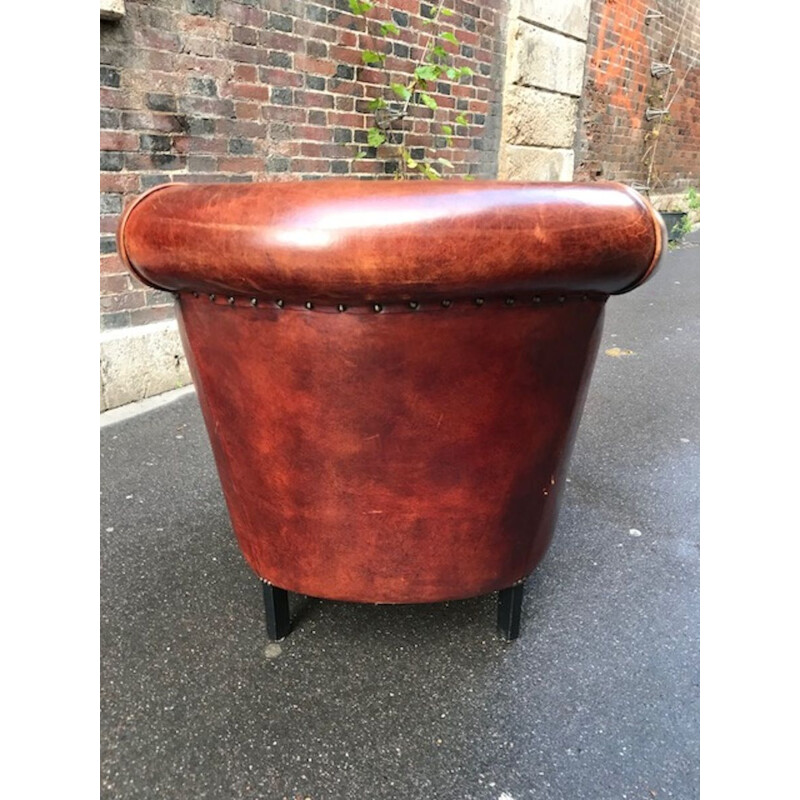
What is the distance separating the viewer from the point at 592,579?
1.75 meters

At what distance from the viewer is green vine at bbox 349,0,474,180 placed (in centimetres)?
364

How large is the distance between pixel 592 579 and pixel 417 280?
114cm

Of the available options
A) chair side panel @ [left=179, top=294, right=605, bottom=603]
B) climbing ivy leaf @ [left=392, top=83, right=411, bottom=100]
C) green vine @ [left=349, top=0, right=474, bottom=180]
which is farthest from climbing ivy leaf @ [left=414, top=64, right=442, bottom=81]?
chair side panel @ [left=179, top=294, right=605, bottom=603]

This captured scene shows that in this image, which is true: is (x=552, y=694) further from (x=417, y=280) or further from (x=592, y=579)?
(x=417, y=280)

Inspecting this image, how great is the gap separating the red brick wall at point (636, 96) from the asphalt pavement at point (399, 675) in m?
5.01

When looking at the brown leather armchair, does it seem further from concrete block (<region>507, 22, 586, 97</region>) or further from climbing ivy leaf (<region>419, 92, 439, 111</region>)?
concrete block (<region>507, 22, 586, 97</region>)

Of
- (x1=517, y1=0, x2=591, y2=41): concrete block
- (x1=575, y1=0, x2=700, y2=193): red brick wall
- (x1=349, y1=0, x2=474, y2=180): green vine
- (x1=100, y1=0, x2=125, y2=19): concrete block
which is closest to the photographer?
(x1=100, y1=0, x2=125, y2=19): concrete block

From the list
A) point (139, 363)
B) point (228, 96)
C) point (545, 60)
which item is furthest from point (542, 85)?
point (139, 363)

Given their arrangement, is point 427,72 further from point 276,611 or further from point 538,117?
point 276,611

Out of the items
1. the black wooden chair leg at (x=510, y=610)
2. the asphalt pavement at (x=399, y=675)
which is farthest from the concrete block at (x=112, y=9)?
the black wooden chair leg at (x=510, y=610)

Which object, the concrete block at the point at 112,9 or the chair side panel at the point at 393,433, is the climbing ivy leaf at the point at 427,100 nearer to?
the concrete block at the point at 112,9

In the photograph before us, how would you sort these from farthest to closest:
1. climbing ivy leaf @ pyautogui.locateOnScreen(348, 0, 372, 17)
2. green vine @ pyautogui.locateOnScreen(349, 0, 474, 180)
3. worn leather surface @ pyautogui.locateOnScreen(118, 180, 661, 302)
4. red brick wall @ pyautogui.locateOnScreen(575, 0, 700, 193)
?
red brick wall @ pyautogui.locateOnScreen(575, 0, 700, 193), green vine @ pyautogui.locateOnScreen(349, 0, 474, 180), climbing ivy leaf @ pyautogui.locateOnScreen(348, 0, 372, 17), worn leather surface @ pyautogui.locateOnScreen(118, 180, 661, 302)

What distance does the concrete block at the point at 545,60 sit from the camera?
4.76 metres

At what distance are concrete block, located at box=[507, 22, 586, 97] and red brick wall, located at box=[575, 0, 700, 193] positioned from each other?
535mm
